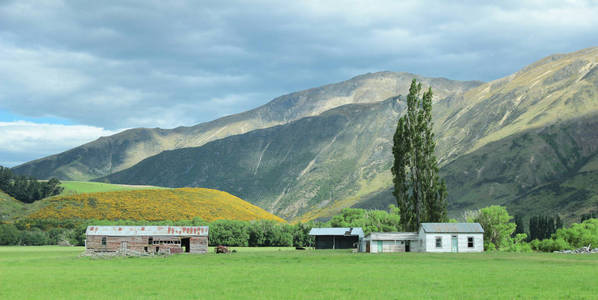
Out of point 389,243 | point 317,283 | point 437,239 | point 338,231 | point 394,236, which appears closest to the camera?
point 317,283

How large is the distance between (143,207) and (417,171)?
319 feet

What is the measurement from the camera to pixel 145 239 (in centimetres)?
9312

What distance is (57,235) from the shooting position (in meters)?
133

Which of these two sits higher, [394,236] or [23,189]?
[23,189]

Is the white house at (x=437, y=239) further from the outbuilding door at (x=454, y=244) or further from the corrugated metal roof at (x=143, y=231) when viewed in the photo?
the corrugated metal roof at (x=143, y=231)

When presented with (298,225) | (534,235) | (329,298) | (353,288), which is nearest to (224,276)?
(353,288)

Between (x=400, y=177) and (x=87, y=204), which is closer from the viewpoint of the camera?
(x=400, y=177)

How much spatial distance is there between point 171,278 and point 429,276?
20313 mm

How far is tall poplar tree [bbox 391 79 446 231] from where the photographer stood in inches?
3329

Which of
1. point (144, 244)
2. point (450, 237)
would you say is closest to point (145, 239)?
point (144, 244)

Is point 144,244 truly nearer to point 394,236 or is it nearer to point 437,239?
point 394,236

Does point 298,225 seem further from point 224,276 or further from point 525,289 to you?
point 525,289

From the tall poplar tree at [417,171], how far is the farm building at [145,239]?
109 feet

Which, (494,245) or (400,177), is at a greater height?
(400,177)
